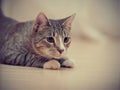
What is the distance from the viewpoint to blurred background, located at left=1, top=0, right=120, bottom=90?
1.52 meters

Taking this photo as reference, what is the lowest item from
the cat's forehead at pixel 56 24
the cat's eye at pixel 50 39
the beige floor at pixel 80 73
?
the beige floor at pixel 80 73

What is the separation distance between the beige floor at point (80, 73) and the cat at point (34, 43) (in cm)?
4

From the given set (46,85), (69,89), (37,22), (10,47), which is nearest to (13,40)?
Result: (10,47)

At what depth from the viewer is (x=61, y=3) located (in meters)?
1.55

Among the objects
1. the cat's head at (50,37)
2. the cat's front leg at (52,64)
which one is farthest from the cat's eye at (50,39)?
the cat's front leg at (52,64)

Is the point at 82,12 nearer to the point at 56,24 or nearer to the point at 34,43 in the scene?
the point at 56,24

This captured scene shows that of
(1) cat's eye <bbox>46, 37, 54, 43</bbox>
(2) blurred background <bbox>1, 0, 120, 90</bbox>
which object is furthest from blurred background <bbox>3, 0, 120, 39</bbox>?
(1) cat's eye <bbox>46, 37, 54, 43</bbox>

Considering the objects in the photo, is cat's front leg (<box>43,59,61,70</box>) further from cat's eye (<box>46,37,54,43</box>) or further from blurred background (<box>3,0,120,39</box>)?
blurred background (<box>3,0,120,39</box>)

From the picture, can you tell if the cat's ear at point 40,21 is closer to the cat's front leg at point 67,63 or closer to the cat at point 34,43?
the cat at point 34,43

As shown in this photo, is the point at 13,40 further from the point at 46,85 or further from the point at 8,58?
the point at 46,85

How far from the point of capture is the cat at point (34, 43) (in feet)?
4.91

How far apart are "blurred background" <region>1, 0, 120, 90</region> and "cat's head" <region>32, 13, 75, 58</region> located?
4 cm

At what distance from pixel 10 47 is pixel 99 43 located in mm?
535

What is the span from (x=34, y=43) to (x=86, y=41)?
32 centimetres
